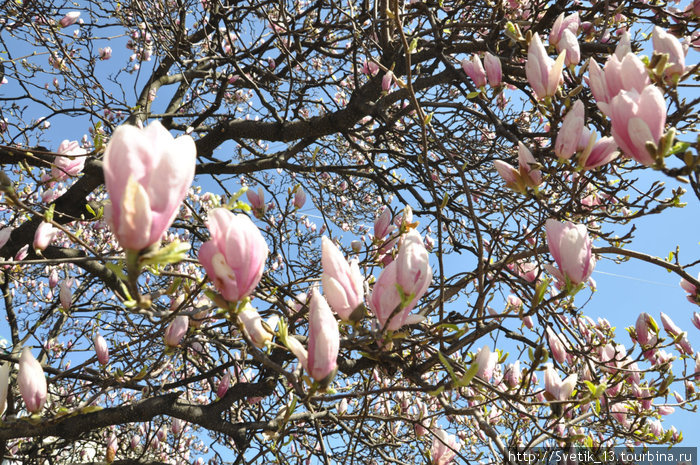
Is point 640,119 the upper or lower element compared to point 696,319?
lower

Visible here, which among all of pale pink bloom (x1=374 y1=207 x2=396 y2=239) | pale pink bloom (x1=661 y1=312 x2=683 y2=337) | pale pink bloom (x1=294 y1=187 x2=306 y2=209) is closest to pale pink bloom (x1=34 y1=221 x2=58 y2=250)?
pale pink bloom (x1=294 y1=187 x2=306 y2=209)

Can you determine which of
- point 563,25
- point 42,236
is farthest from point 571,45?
point 42,236

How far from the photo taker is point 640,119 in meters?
0.78

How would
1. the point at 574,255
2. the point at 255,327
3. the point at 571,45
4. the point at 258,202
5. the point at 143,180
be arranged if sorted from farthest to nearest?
the point at 258,202 < the point at 571,45 < the point at 574,255 < the point at 255,327 < the point at 143,180

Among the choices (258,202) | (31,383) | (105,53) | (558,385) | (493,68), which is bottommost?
(31,383)

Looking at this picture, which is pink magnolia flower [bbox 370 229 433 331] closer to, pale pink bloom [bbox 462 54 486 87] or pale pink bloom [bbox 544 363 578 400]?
pale pink bloom [bbox 544 363 578 400]

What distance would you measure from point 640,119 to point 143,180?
78 cm

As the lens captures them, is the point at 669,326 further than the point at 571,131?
Yes

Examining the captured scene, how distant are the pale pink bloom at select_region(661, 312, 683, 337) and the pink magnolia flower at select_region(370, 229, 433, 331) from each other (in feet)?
4.20

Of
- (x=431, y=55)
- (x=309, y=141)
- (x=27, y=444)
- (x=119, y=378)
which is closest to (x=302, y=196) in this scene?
(x=309, y=141)

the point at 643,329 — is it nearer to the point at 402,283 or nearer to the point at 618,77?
the point at 618,77

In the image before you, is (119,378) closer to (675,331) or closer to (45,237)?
(45,237)

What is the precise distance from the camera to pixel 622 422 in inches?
76.3

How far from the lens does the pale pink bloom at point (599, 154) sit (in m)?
1.04
